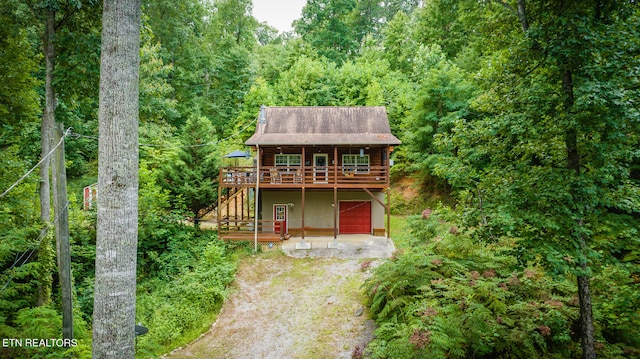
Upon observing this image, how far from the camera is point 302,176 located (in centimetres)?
1447

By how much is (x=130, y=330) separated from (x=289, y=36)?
4454 centimetres

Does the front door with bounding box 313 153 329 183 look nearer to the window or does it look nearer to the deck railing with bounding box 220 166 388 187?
the deck railing with bounding box 220 166 388 187

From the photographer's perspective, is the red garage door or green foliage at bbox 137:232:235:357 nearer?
green foliage at bbox 137:232:235:357

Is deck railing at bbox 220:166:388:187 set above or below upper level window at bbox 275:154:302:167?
below

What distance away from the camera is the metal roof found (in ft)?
47.5

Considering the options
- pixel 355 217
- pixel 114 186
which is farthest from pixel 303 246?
pixel 114 186

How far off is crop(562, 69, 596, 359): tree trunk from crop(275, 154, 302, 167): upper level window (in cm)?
1233

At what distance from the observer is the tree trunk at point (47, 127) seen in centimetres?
666

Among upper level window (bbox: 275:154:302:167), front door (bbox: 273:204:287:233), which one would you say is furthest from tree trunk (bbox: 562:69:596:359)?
front door (bbox: 273:204:287:233)

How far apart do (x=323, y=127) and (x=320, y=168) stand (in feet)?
8.57

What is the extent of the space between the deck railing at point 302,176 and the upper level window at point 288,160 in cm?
73

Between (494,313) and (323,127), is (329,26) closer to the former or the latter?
(323,127)

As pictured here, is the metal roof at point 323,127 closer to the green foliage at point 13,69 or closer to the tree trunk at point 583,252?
the green foliage at point 13,69

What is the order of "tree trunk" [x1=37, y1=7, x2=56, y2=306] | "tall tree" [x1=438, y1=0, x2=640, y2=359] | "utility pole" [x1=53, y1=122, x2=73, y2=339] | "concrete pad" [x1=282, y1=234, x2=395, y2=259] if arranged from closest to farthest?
"tall tree" [x1=438, y1=0, x2=640, y2=359] < "utility pole" [x1=53, y1=122, x2=73, y2=339] < "tree trunk" [x1=37, y1=7, x2=56, y2=306] < "concrete pad" [x1=282, y1=234, x2=395, y2=259]
